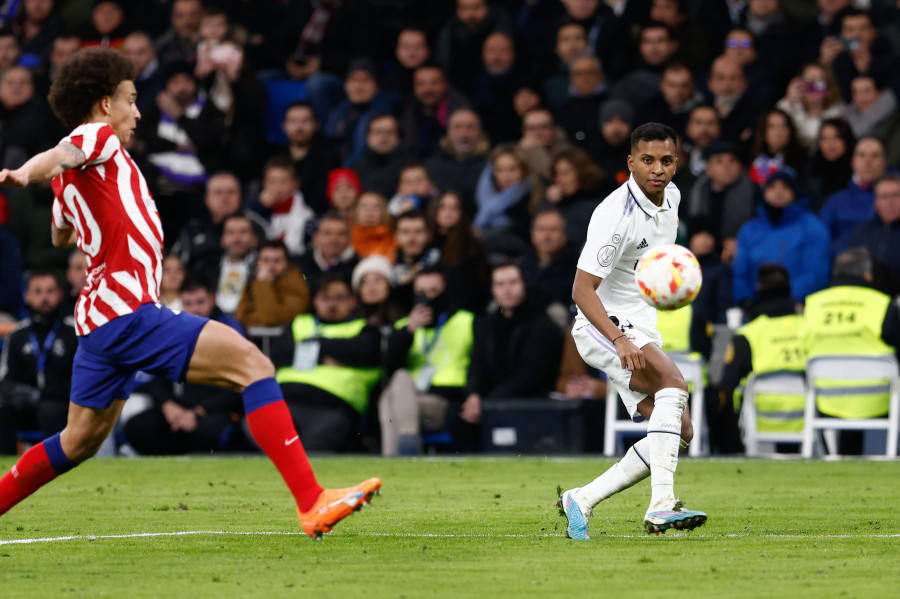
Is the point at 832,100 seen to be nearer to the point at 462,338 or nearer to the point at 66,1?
the point at 462,338

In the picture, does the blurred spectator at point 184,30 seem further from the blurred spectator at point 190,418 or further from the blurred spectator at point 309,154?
the blurred spectator at point 190,418

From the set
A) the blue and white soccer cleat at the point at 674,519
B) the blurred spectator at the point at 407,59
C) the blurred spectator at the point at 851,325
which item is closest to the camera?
the blue and white soccer cleat at the point at 674,519

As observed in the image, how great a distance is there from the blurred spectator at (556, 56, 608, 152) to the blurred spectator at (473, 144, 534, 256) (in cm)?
106

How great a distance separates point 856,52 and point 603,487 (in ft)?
33.6

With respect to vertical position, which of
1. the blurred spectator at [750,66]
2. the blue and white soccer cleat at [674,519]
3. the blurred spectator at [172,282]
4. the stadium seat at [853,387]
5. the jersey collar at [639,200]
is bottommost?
the stadium seat at [853,387]

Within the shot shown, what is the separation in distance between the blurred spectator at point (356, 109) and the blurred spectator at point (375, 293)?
3.15 m

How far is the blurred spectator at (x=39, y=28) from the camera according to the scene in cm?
2138

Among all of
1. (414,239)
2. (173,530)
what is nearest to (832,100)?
(414,239)

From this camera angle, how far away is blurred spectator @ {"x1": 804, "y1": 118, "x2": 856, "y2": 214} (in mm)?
15320

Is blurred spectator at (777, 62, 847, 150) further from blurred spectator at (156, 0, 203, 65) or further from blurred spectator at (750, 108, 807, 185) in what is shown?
blurred spectator at (156, 0, 203, 65)

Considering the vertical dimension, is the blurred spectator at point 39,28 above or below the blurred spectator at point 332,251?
above

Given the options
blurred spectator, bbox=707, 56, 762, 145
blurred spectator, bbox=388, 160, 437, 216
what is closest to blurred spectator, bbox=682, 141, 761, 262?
blurred spectator, bbox=707, 56, 762, 145

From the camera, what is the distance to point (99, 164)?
7.06 metres

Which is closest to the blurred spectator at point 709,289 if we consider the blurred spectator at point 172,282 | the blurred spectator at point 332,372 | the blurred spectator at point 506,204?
the blurred spectator at point 506,204
